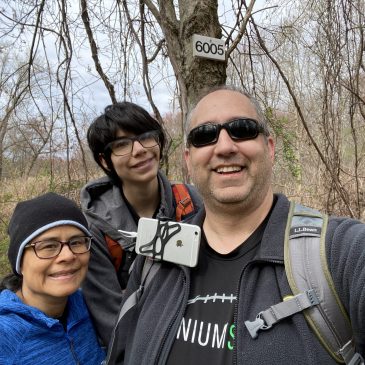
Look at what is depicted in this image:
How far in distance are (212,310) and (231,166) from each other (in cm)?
48

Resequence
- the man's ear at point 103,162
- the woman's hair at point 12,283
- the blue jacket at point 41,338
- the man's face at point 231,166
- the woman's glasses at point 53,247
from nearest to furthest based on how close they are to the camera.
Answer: the man's face at point 231,166 < the blue jacket at point 41,338 < the woman's glasses at point 53,247 < the woman's hair at point 12,283 < the man's ear at point 103,162

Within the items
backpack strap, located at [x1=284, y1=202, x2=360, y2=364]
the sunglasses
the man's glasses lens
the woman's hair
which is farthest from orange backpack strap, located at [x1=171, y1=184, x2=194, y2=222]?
backpack strap, located at [x1=284, y1=202, x2=360, y2=364]

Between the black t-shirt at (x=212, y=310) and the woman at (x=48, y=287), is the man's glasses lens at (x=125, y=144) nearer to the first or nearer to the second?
the woman at (x=48, y=287)

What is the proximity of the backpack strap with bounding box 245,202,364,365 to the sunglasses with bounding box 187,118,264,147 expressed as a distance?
40cm

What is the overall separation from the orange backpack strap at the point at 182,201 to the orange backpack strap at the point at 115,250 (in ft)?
1.19

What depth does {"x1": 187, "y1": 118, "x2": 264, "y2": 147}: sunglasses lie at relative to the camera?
50.4 inches

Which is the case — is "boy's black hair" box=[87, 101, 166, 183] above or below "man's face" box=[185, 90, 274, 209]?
above

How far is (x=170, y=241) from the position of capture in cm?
132

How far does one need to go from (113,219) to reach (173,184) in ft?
1.55

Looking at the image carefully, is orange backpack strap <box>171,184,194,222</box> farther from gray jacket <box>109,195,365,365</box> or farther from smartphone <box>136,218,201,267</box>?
gray jacket <box>109,195,365,365</box>

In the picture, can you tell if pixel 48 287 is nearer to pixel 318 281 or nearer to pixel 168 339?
pixel 168 339

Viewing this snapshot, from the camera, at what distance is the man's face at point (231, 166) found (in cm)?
125

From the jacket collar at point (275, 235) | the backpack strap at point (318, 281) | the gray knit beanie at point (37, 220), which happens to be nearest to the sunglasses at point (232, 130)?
the jacket collar at point (275, 235)

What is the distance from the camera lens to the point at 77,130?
307cm
